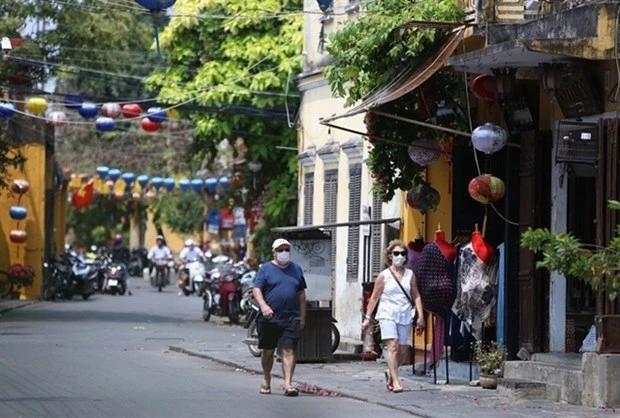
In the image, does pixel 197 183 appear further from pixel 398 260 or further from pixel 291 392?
pixel 291 392

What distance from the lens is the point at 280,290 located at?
18984mm

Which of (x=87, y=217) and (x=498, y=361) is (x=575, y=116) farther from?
(x=87, y=217)

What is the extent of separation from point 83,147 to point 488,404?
49.4 metres

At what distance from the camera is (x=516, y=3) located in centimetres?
1950

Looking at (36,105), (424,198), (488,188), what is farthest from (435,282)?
(36,105)

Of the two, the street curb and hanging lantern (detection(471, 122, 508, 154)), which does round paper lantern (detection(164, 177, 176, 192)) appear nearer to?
the street curb

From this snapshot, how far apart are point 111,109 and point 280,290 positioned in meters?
18.2

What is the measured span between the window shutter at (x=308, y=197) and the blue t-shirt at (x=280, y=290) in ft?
39.6

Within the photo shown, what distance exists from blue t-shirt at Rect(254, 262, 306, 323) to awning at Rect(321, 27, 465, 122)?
2.47 meters

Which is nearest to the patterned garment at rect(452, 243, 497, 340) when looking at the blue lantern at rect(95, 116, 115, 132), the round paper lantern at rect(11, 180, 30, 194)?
the blue lantern at rect(95, 116, 115, 132)

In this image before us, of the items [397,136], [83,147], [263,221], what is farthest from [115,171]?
[397,136]

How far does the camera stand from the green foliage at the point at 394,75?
20.3 metres

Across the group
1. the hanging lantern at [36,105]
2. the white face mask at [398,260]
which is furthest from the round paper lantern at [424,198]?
the hanging lantern at [36,105]

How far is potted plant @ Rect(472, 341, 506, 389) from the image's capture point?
1970 centimetres
